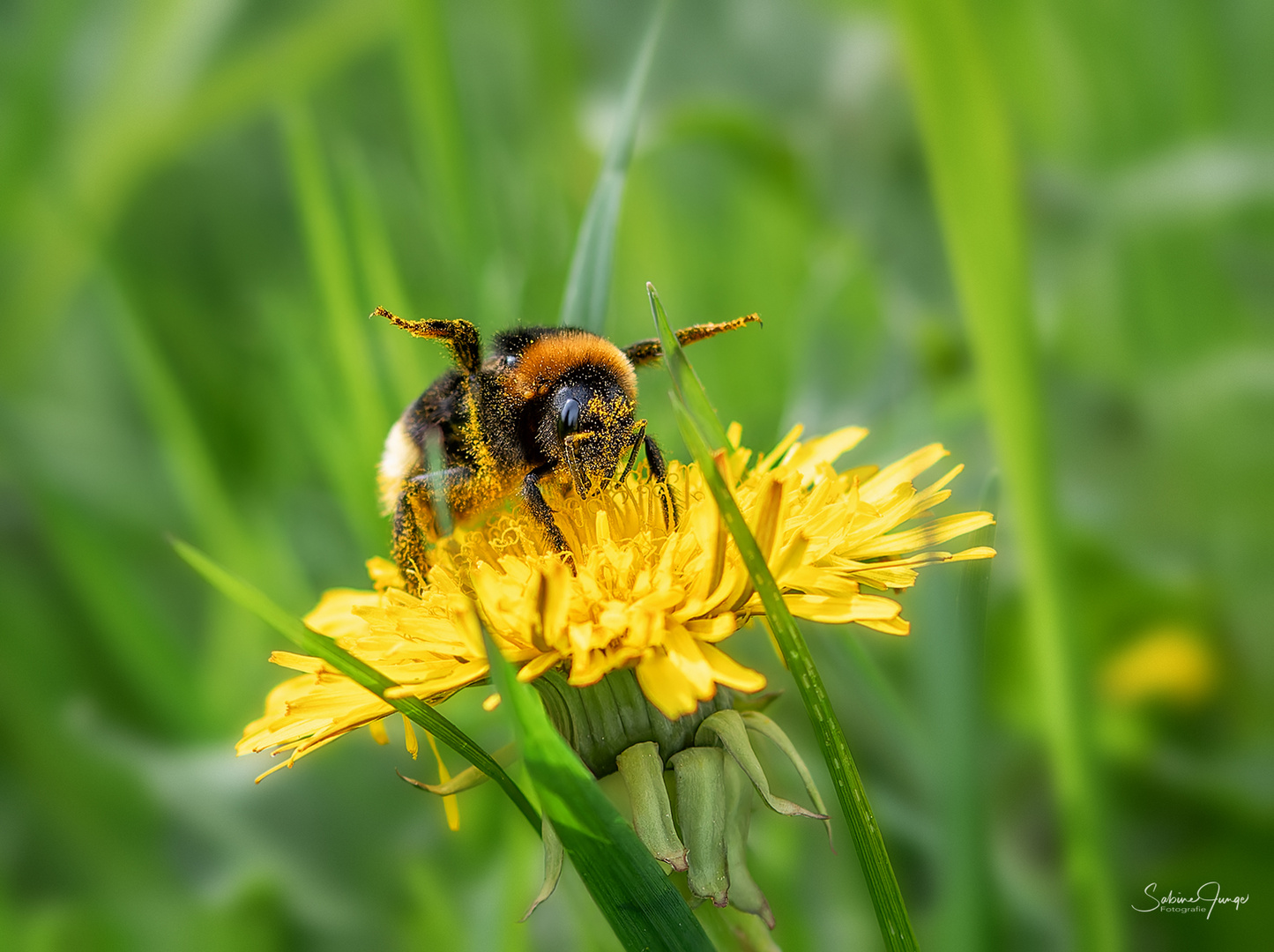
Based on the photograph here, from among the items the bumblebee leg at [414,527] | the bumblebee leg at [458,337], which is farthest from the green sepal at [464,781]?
the bumblebee leg at [458,337]

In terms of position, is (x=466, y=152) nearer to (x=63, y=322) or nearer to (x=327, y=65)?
(x=327, y=65)

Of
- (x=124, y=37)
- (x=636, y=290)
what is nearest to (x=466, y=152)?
(x=636, y=290)

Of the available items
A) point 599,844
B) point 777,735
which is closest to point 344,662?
point 599,844

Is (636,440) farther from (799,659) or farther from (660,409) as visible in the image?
(660,409)

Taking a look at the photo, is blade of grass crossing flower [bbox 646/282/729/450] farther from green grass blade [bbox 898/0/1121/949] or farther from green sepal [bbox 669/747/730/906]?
green grass blade [bbox 898/0/1121/949]

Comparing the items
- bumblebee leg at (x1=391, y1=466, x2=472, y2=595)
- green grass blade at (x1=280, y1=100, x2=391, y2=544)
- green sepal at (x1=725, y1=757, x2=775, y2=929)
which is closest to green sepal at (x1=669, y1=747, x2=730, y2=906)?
green sepal at (x1=725, y1=757, x2=775, y2=929)
